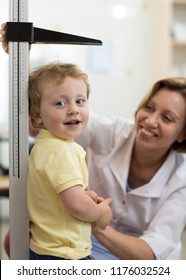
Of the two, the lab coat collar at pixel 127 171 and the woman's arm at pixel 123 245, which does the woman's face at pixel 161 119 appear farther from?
the woman's arm at pixel 123 245

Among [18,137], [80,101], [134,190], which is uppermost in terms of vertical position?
[80,101]

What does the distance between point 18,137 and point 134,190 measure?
682mm

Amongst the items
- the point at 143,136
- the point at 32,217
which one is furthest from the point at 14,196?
the point at 143,136

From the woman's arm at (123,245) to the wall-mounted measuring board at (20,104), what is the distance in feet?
0.94

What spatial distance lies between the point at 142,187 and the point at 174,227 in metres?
0.21

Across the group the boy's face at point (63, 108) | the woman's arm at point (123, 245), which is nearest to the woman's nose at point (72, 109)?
the boy's face at point (63, 108)

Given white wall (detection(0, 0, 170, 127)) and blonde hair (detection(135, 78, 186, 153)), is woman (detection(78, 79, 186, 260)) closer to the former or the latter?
blonde hair (detection(135, 78, 186, 153))

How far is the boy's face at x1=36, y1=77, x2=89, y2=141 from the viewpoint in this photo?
1.11 metres

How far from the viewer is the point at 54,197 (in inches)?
43.6

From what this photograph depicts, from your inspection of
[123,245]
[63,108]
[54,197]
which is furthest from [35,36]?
[123,245]

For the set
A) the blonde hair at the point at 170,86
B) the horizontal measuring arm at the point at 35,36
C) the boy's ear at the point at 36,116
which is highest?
the horizontal measuring arm at the point at 35,36

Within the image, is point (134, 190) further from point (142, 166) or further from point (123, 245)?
point (123, 245)

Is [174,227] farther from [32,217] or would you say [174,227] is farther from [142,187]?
[32,217]

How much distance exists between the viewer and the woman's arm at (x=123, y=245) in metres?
1.40
